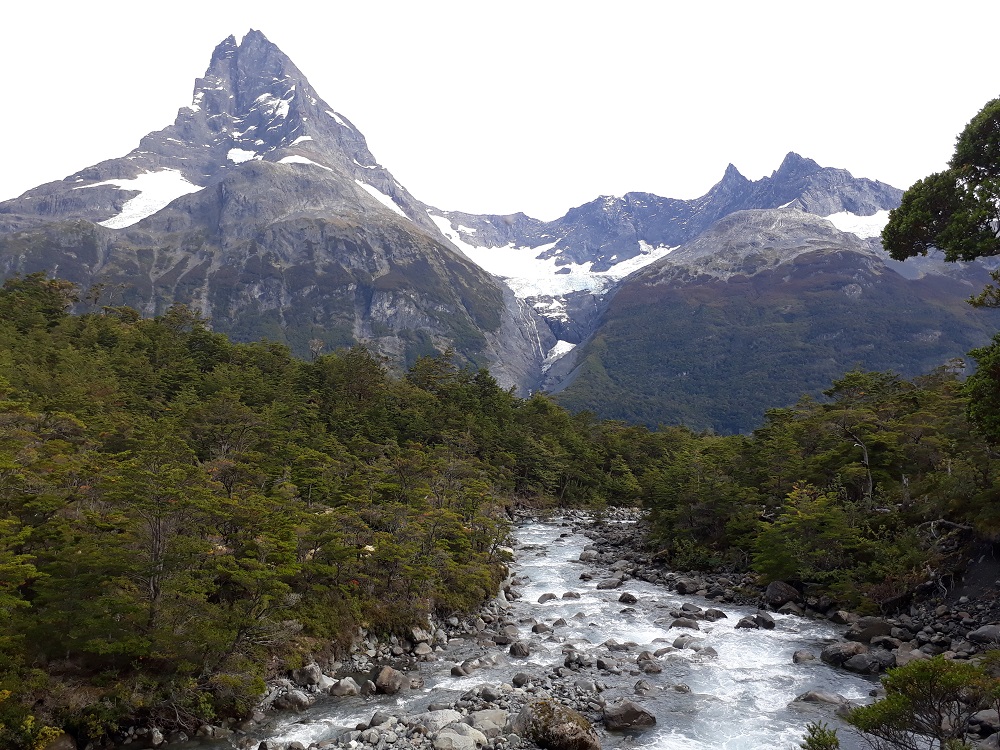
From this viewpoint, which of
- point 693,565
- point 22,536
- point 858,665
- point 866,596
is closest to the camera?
point 22,536

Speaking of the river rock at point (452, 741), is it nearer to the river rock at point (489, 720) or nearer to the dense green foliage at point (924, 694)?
the river rock at point (489, 720)

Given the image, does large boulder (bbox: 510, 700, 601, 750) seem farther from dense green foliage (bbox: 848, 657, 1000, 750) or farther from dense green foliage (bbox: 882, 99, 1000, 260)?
dense green foliage (bbox: 882, 99, 1000, 260)

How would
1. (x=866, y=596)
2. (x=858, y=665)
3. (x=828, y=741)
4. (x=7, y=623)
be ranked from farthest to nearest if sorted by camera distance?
(x=866, y=596), (x=858, y=665), (x=7, y=623), (x=828, y=741)

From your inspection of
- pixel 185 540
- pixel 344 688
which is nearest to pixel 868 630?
pixel 344 688

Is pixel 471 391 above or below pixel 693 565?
above

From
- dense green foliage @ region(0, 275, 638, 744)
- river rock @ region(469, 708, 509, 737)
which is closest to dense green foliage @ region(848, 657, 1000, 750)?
river rock @ region(469, 708, 509, 737)

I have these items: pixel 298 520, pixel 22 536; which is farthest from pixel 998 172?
pixel 22 536

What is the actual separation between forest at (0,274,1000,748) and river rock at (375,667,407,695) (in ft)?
9.47

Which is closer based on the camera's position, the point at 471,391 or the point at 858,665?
the point at 858,665

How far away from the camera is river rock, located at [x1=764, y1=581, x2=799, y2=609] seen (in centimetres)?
3030

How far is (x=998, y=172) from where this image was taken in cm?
1888

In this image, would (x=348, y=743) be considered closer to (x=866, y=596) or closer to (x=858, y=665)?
Answer: (x=858, y=665)

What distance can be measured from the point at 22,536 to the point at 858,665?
93.3 feet

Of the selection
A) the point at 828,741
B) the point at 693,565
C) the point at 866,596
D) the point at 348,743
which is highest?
the point at 828,741
